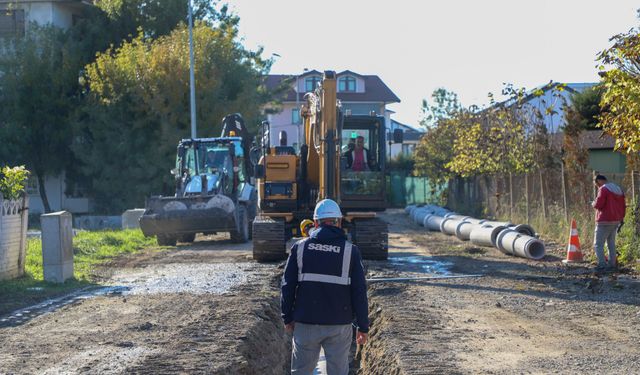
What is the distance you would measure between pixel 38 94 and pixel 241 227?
909 inches

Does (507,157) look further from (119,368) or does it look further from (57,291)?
(119,368)

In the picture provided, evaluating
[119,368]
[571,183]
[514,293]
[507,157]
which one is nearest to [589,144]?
[507,157]

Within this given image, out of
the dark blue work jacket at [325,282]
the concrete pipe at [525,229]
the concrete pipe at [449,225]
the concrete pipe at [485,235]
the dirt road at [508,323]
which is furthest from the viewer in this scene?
the concrete pipe at [449,225]

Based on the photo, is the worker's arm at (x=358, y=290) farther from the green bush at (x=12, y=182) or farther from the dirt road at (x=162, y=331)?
the green bush at (x=12, y=182)

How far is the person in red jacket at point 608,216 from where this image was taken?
Result: 1750 cm

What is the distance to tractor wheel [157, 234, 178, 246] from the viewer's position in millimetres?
25359

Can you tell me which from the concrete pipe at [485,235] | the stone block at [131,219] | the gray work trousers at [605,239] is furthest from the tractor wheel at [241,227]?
the gray work trousers at [605,239]

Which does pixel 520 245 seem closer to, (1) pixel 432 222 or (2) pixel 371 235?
(2) pixel 371 235

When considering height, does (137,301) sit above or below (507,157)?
below

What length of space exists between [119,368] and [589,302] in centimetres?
735

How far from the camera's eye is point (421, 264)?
20.3 metres

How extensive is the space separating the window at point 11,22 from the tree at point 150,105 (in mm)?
5544

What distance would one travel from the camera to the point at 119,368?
9.37 m

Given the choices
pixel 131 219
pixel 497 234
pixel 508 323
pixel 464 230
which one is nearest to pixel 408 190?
pixel 131 219
